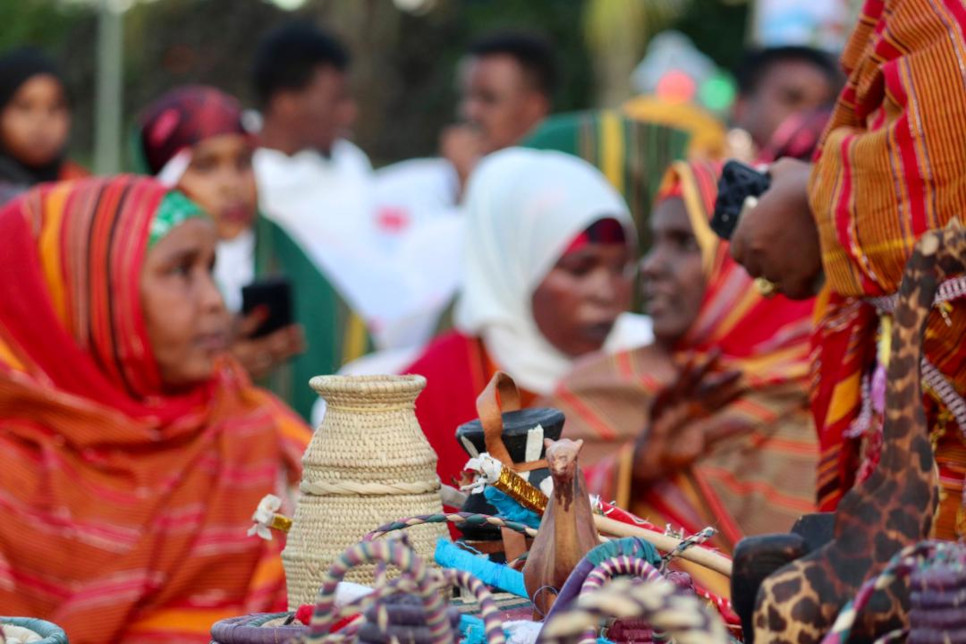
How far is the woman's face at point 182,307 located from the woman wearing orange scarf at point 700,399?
1.03 meters

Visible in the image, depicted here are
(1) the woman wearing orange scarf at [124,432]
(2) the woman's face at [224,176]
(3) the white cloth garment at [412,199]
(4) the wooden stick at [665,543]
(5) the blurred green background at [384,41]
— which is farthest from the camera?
(5) the blurred green background at [384,41]

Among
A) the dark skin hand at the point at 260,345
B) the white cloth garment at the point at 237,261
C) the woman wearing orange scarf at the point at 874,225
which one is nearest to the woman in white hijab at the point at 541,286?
the dark skin hand at the point at 260,345

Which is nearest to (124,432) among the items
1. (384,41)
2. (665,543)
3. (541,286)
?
(541,286)

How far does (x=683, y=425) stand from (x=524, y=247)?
3.58 ft

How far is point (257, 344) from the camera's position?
17.5 feet

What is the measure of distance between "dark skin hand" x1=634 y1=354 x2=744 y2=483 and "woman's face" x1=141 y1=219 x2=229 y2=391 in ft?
3.80

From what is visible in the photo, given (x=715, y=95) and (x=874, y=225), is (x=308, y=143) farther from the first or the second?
(x=874, y=225)

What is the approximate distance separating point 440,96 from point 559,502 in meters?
18.2

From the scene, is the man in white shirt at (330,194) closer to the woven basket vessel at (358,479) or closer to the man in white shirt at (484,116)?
the man in white shirt at (484,116)

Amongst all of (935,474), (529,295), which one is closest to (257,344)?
(529,295)

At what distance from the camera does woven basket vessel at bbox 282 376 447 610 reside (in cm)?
195

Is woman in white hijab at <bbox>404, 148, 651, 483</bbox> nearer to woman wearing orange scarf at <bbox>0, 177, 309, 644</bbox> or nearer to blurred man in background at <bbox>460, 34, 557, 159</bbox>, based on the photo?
woman wearing orange scarf at <bbox>0, 177, 309, 644</bbox>

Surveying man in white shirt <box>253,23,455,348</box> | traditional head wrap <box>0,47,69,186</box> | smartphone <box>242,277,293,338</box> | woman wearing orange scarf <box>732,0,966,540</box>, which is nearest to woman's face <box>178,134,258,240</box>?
man in white shirt <box>253,23,455,348</box>

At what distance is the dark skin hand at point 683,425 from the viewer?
13.1 ft
